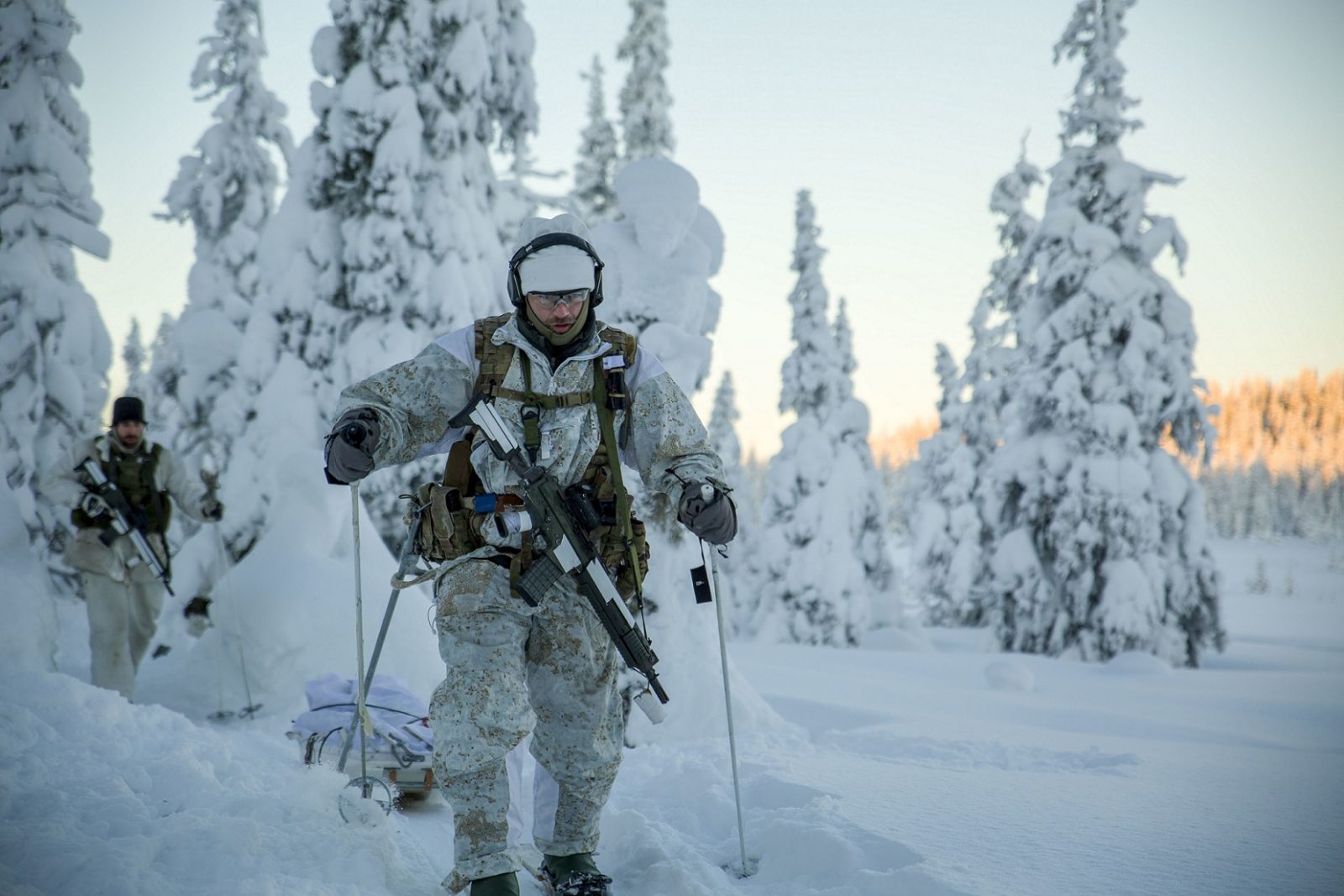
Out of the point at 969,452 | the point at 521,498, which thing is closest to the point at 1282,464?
the point at 969,452

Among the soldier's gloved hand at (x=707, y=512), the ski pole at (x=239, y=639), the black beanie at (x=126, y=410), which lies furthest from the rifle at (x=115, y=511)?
the soldier's gloved hand at (x=707, y=512)

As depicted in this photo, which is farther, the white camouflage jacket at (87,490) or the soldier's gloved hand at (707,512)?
the white camouflage jacket at (87,490)

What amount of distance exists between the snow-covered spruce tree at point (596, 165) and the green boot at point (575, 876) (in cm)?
2227

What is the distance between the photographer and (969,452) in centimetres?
2814

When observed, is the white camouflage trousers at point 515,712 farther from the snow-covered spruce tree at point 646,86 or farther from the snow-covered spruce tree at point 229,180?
the snow-covered spruce tree at point 646,86

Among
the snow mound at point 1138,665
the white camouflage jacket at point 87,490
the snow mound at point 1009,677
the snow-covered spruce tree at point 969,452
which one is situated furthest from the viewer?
the snow-covered spruce tree at point 969,452

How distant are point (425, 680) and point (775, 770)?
377 centimetres

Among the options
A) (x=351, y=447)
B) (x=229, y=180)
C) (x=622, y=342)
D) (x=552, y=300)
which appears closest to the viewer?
(x=351, y=447)

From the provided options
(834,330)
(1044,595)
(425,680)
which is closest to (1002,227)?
(834,330)

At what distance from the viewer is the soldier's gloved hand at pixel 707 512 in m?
3.17

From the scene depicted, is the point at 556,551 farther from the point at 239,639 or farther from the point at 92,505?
the point at 239,639

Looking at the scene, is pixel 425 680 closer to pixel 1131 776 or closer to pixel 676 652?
pixel 676 652

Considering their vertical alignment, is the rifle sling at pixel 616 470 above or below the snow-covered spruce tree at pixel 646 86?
below

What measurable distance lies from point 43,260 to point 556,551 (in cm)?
1430
